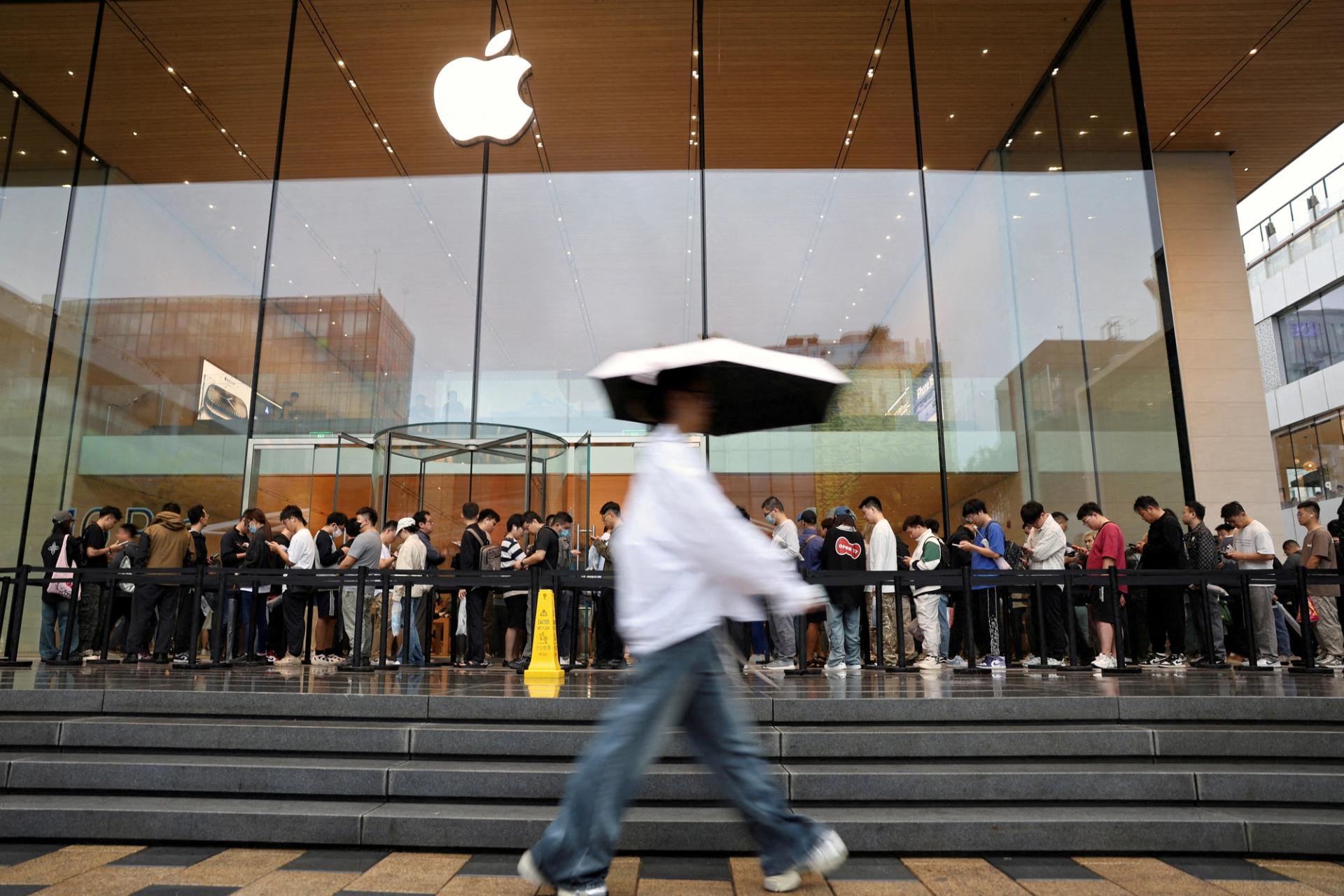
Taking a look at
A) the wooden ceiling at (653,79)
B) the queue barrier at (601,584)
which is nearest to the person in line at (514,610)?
the queue barrier at (601,584)

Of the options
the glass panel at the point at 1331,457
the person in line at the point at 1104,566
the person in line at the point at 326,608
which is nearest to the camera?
the person in line at the point at 1104,566

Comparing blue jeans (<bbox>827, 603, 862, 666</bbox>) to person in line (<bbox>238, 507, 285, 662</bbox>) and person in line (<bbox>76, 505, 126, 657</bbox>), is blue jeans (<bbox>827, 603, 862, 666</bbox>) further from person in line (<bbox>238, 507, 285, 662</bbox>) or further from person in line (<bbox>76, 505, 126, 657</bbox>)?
person in line (<bbox>76, 505, 126, 657</bbox>)

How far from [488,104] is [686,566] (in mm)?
9318

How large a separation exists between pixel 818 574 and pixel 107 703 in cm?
487

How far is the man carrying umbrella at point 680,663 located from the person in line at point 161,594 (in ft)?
21.7

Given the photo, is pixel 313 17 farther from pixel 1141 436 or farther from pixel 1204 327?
pixel 1204 327

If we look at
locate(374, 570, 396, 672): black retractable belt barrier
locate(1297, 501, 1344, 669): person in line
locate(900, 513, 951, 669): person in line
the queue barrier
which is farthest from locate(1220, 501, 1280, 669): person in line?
locate(374, 570, 396, 672): black retractable belt barrier

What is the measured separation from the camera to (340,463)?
1223 cm

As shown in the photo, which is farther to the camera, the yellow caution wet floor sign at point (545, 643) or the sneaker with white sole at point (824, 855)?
the yellow caution wet floor sign at point (545, 643)

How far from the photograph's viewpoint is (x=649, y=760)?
9.44 ft

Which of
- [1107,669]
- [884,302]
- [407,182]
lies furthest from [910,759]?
[407,182]

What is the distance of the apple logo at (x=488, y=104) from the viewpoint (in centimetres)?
1063

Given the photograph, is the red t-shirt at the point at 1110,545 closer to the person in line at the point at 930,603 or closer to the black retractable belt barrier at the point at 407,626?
the person in line at the point at 930,603

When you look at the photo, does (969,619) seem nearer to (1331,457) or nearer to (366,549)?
(366,549)
